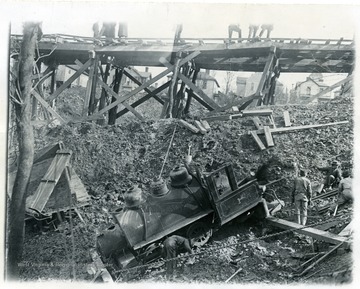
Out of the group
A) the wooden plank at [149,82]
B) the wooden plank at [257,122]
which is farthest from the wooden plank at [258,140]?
the wooden plank at [149,82]

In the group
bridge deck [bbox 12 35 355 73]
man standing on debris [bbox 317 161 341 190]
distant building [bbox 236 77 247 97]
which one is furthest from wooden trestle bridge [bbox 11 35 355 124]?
distant building [bbox 236 77 247 97]

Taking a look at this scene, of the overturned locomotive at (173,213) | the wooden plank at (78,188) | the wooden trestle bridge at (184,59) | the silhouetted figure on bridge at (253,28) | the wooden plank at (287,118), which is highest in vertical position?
the silhouetted figure on bridge at (253,28)

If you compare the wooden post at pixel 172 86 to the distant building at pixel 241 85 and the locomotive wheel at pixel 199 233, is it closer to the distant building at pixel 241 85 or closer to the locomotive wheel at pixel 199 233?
the locomotive wheel at pixel 199 233

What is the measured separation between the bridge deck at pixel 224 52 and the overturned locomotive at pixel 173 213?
16.1 ft

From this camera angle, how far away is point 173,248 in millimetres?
6945

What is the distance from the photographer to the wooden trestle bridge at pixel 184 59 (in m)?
11.1

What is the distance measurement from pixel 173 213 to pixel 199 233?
764 millimetres

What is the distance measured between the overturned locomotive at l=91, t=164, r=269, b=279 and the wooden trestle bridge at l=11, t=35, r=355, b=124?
12.8 feet

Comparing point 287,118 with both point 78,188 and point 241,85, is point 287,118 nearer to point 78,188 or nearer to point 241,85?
point 78,188

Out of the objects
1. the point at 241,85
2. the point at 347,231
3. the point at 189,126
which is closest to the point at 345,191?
the point at 347,231

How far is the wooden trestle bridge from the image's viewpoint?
11.1 metres

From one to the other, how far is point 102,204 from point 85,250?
1.46 m

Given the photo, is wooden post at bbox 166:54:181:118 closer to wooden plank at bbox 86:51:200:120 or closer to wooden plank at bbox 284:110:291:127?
wooden plank at bbox 86:51:200:120

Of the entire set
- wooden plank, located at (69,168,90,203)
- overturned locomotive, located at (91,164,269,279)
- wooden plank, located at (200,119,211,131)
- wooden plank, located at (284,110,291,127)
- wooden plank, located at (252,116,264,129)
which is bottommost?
wooden plank, located at (69,168,90,203)
